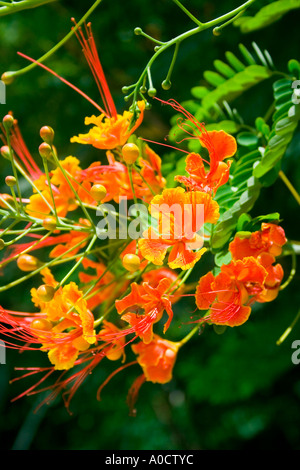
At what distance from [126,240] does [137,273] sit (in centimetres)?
8

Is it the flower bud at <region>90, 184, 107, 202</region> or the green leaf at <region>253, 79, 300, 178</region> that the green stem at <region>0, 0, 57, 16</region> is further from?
the green leaf at <region>253, 79, 300, 178</region>

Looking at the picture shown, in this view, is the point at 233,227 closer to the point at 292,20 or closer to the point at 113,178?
the point at 113,178

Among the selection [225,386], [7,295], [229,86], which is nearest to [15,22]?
[7,295]

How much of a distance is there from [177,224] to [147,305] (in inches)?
7.1

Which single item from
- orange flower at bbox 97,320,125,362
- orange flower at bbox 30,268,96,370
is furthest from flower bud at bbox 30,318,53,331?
orange flower at bbox 97,320,125,362

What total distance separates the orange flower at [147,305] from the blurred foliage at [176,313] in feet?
3.45

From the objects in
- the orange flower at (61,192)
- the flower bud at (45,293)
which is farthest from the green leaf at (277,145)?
the flower bud at (45,293)

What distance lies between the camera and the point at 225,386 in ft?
9.67

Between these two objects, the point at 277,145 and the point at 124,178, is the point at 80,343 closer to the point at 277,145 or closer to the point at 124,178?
the point at 124,178

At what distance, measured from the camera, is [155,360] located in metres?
1.34

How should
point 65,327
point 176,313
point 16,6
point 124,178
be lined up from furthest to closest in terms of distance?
1. point 176,313
2. point 124,178
3. point 65,327
4. point 16,6

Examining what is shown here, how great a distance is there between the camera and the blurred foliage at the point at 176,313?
234cm

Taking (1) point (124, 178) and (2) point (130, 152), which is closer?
(2) point (130, 152)

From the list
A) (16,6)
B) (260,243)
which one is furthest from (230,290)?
(16,6)
